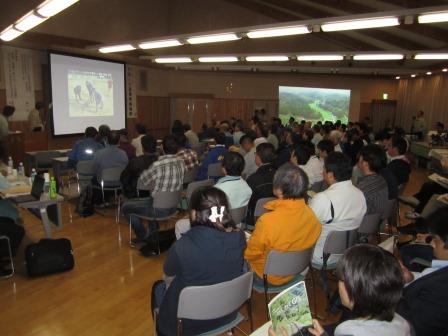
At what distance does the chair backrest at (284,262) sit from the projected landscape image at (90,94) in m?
9.05

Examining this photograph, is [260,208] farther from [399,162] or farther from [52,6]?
[52,6]

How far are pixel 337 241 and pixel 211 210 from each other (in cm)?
141

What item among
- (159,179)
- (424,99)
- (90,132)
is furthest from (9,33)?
(424,99)

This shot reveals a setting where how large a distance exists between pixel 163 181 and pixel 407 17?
378 cm

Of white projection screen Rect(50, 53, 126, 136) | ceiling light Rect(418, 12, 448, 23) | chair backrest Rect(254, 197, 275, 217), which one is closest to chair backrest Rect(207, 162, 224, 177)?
chair backrest Rect(254, 197, 275, 217)

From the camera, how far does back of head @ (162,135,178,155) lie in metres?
4.78

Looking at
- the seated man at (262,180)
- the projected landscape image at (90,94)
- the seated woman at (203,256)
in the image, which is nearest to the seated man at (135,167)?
the seated man at (262,180)

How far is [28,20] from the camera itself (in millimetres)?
5945

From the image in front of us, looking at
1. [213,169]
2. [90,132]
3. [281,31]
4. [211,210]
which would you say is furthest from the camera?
[90,132]

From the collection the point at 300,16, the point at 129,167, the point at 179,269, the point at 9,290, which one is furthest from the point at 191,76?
the point at 179,269

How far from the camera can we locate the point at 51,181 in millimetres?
4426

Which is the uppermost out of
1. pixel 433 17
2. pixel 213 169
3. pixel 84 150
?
pixel 433 17

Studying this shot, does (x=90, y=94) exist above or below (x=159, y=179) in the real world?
above

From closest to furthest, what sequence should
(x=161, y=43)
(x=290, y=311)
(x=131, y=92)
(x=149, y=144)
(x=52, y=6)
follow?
(x=290, y=311)
(x=52, y=6)
(x=149, y=144)
(x=161, y=43)
(x=131, y=92)
